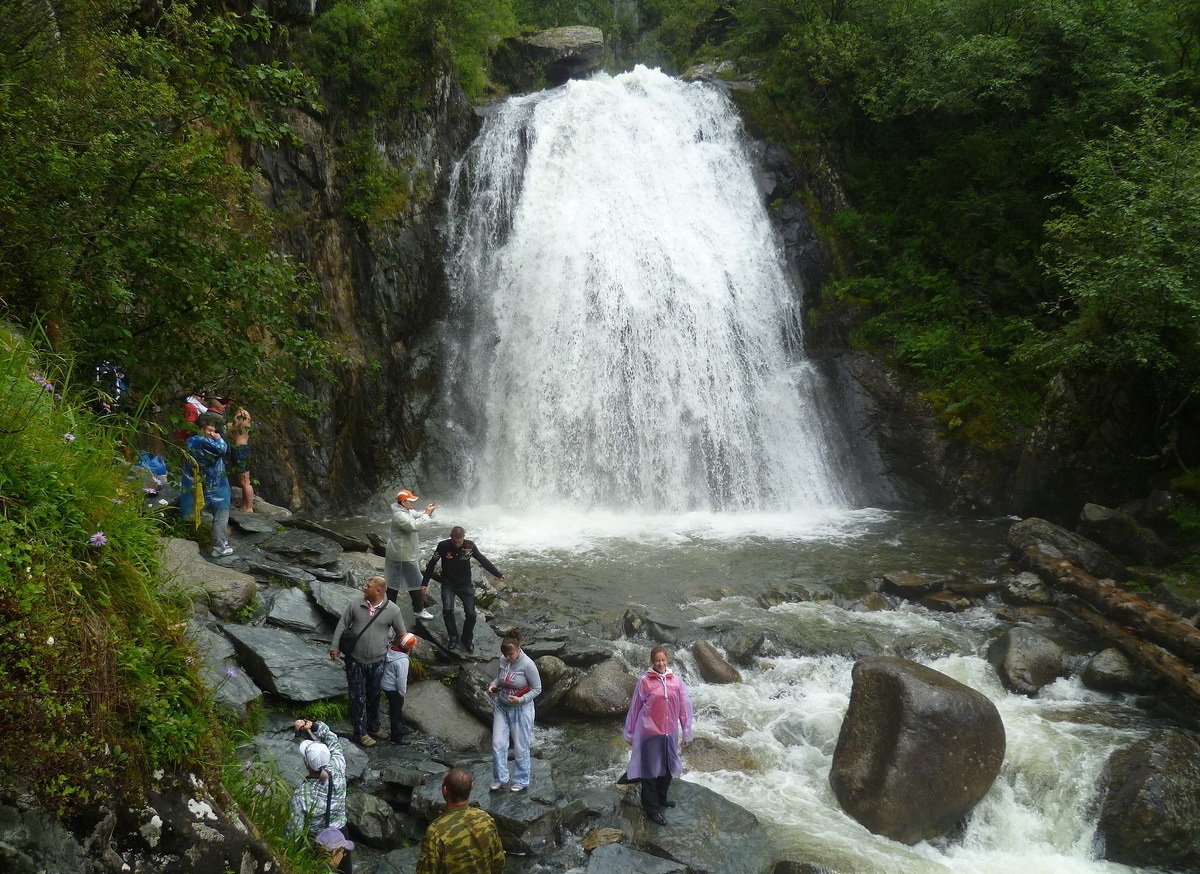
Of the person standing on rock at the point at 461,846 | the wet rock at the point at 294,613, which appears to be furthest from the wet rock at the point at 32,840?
the wet rock at the point at 294,613

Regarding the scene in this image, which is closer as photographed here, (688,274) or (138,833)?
(138,833)

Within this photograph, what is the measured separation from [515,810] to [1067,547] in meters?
11.7

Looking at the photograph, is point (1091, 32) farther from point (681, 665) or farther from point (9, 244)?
point (9, 244)

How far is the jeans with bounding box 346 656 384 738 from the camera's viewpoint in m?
7.25

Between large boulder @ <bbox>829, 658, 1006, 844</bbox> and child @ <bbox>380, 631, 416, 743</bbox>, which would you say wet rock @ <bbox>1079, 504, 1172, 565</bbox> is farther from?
child @ <bbox>380, 631, 416, 743</bbox>

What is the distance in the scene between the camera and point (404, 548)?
9305 mm

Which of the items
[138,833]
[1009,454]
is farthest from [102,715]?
[1009,454]

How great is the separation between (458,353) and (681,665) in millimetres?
13245

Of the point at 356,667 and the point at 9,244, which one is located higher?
the point at 9,244

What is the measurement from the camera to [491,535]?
16.3m

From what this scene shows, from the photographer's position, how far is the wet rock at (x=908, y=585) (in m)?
12.8

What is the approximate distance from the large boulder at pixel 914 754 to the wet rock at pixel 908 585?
513 cm

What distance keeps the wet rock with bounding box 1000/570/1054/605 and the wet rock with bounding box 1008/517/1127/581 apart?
2.68 ft

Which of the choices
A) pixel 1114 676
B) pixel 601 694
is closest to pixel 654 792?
pixel 601 694
